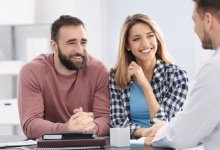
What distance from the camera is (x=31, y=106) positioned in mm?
2682

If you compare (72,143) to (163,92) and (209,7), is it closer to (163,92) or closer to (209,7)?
(209,7)

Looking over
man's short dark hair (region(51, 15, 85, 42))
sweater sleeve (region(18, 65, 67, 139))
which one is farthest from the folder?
man's short dark hair (region(51, 15, 85, 42))

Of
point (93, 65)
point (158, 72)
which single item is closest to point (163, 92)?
point (158, 72)

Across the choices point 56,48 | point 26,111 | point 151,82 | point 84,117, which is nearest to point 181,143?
point 84,117

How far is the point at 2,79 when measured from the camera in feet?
15.7

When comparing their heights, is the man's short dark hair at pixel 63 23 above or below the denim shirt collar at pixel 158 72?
above

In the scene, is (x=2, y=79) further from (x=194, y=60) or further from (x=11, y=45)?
(x=194, y=60)

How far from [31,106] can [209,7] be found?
1.32 m

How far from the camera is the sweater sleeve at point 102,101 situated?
2686 mm

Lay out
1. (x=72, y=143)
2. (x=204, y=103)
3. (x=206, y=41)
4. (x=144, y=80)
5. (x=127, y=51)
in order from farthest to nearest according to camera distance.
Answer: (x=127, y=51) → (x=144, y=80) → (x=72, y=143) → (x=206, y=41) → (x=204, y=103)

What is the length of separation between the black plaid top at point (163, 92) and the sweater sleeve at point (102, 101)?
0.04 meters

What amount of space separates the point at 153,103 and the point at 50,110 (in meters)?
0.63

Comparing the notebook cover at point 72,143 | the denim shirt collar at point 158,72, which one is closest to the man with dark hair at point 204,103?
the notebook cover at point 72,143

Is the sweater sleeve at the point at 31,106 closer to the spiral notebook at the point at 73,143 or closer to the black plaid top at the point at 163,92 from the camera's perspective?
the black plaid top at the point at 163,92
